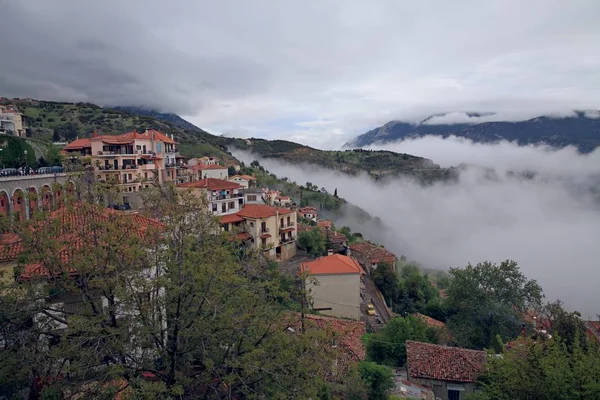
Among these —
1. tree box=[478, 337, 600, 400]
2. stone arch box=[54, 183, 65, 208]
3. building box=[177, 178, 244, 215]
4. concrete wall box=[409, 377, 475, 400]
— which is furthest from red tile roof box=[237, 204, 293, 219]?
stone arch box=[54, 183, 65, 208]

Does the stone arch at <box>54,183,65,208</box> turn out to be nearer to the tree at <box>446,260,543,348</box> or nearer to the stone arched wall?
the tree at <box>446,260,543,348</box>

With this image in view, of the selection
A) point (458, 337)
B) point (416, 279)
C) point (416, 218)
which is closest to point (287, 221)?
point (416, 279)

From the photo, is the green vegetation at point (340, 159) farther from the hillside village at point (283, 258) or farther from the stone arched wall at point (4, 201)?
the stone arched wall at point (4, 201)

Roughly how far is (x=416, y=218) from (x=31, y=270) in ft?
559

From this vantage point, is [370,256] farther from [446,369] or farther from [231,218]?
[446,369]

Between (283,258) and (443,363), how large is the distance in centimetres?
2467

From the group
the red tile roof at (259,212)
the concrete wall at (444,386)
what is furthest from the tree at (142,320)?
the red tile roof at (259,212)

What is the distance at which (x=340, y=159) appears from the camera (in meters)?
177

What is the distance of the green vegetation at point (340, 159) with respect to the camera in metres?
160

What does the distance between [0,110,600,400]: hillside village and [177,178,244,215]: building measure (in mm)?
124

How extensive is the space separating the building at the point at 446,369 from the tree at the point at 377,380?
3.97 meters

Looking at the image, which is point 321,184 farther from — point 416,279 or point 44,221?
point 44,221

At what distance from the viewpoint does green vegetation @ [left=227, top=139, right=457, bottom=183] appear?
16012 centimetres

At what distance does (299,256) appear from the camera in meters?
43.5
